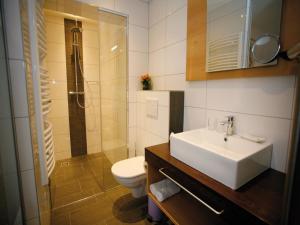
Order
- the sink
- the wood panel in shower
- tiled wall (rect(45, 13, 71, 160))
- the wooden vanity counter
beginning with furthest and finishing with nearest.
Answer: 1. the wood panel in shower
2. tiled wall (rect(45, 13, 71, 160))
3. the sink
4. the wooden vanity counter

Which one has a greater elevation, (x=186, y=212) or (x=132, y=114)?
(x=132, y=114)

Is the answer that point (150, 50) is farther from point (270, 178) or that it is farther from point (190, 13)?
point (270, 178)

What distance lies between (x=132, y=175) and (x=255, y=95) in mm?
1276

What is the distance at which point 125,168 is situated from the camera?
1.69 metres

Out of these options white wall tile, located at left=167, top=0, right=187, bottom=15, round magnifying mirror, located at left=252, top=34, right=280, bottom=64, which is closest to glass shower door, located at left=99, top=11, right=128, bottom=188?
white wall tile, located at left=167, top=0, right=187, bottom=15

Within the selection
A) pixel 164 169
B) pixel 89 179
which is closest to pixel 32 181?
pixel 164 169

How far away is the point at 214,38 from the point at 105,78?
1492 mm

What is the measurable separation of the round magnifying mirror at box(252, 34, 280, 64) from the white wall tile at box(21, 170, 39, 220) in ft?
5.68

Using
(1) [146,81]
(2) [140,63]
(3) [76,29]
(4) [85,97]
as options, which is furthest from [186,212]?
(3) [76,29]

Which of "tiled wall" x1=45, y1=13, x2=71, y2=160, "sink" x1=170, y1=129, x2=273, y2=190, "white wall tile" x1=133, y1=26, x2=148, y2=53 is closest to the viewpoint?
"sink" x1=170, y1=129, x2=273, y2=190

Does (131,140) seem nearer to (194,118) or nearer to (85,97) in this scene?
(194,118)

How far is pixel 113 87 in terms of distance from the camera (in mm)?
2250

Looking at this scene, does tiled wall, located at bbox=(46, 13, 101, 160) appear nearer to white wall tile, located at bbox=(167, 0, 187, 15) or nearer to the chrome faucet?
white wall tile, located at bbox=(167, 0, 187, 15)

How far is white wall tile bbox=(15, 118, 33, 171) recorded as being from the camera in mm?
1039
